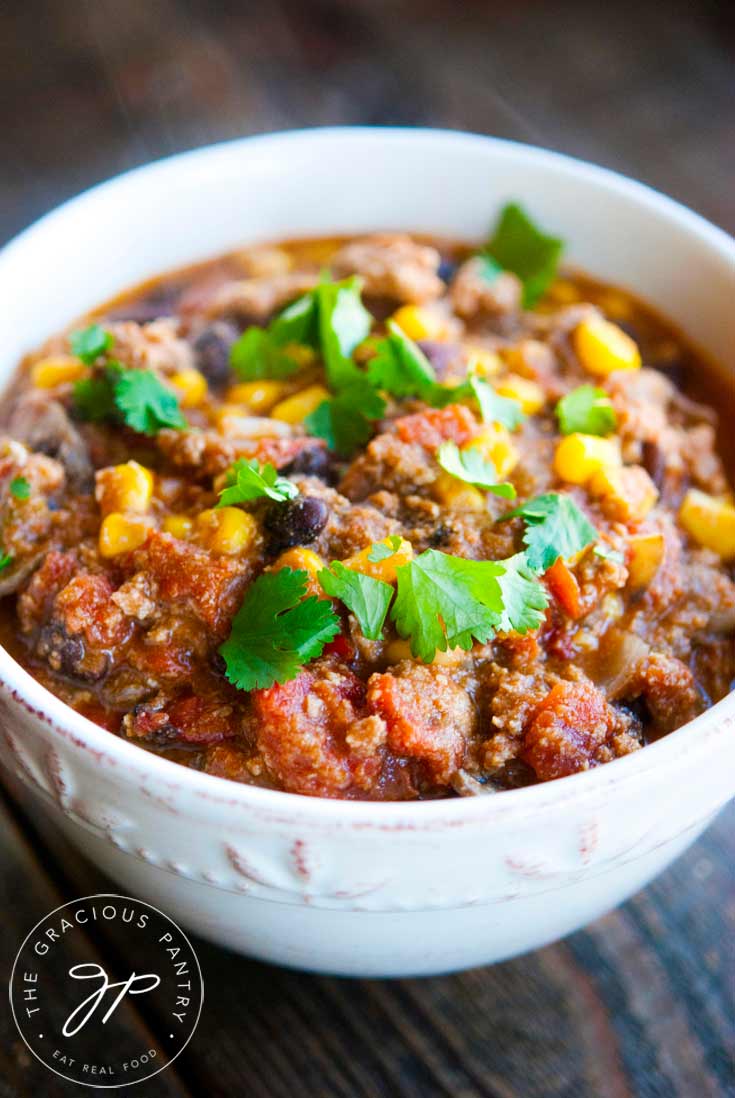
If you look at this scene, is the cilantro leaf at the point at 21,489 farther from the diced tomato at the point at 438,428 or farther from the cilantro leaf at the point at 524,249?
the cilantro leaf at the point at 524,249

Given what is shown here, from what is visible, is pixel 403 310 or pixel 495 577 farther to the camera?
pixel 403 310

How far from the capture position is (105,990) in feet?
11.4

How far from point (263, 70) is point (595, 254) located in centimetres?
253

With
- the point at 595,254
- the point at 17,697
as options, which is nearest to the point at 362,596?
the point at 17,697

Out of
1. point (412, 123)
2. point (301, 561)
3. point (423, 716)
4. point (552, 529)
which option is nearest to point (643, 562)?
point (552, 529)

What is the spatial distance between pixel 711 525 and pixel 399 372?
3.43 feet

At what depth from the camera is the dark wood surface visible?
339 centimetres

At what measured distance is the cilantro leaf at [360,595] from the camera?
296 cm

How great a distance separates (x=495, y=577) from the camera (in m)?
2.98

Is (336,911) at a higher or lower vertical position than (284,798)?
lower

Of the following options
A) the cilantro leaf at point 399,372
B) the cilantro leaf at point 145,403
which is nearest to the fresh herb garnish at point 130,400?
the cilantro leaf at point 145,403

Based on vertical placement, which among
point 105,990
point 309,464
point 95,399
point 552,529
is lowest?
point 105,990

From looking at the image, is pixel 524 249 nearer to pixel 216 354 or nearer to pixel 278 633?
pixel 216 354

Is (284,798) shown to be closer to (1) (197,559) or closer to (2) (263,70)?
(1) (197,559)
